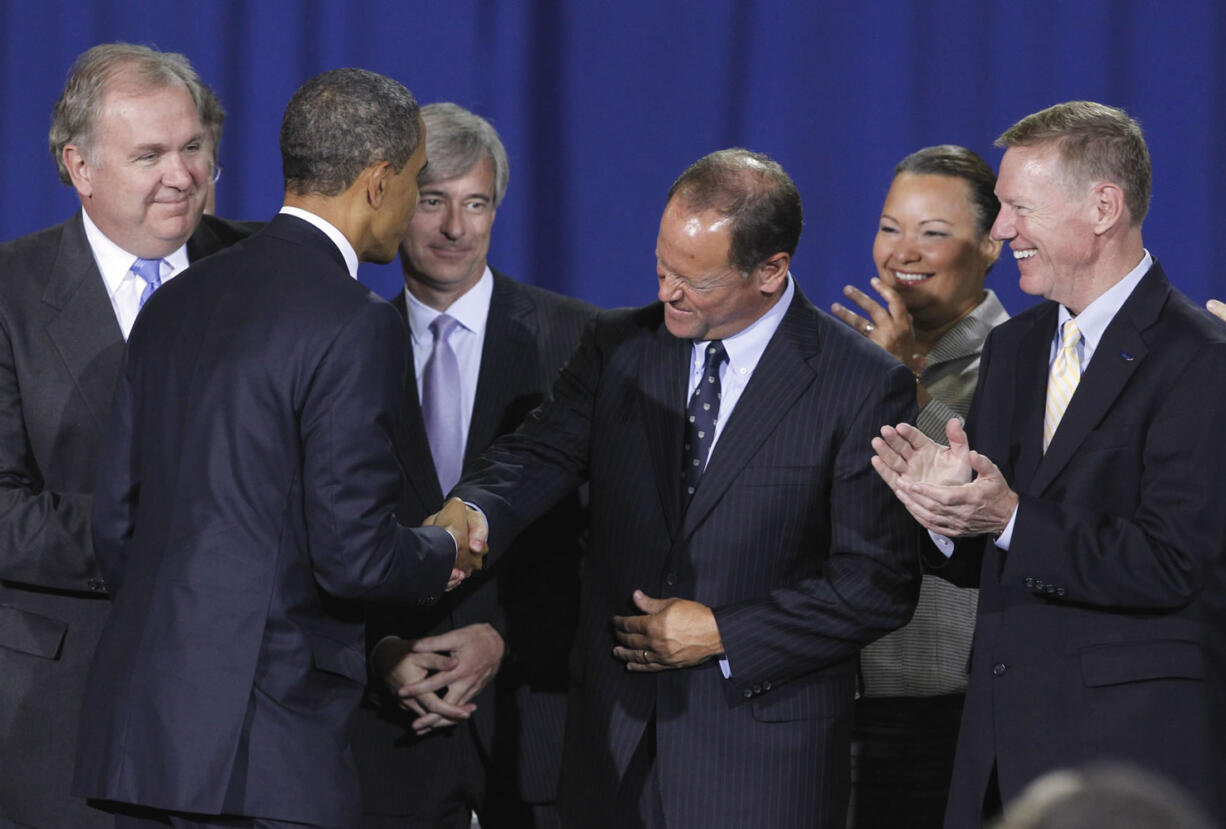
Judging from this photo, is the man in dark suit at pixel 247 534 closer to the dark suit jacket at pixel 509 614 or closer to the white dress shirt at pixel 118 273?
the white dress shirt at pixel 118 273

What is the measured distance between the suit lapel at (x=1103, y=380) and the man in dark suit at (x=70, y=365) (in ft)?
4.58

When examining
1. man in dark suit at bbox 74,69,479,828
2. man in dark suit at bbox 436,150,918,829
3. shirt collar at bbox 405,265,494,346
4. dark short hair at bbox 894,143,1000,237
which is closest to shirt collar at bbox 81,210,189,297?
man in dark suit at bbox 74,69,479,828

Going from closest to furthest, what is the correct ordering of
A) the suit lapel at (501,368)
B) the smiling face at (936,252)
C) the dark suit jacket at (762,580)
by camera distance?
the dark suit jacket at (762,580), the suit lapel at (501,368), the smiling face at (936,252)

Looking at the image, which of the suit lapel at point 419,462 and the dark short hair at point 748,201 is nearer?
the dark short hair at point 748,201

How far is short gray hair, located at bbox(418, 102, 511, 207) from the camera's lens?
2.95 m

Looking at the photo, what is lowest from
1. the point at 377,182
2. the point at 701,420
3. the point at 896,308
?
the point at 701,420

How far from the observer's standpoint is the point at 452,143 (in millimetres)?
2951

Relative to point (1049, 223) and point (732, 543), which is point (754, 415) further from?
point (1049, 223)

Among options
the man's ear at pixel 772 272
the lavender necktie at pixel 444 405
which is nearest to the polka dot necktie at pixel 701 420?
the man's ear at pixel 772 272

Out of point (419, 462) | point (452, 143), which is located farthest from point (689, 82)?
point (419, 462)

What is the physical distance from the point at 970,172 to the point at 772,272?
0.80m

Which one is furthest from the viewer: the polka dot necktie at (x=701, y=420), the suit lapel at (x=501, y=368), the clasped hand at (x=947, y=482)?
the suit lapel at (x=501, y=368)

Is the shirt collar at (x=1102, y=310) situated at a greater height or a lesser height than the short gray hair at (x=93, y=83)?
lesser

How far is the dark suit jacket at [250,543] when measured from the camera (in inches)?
77.2
